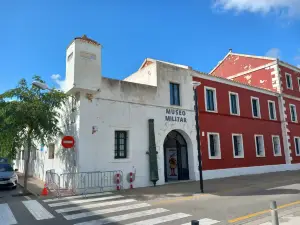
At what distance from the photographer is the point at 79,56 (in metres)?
13.0

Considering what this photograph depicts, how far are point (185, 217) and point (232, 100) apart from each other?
15.1 metres

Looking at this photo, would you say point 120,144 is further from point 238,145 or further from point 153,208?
point 238,145

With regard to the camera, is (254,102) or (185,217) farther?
(254,102)

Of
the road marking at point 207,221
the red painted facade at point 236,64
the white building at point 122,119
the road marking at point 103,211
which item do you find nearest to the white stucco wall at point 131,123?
the white building at point 122,119

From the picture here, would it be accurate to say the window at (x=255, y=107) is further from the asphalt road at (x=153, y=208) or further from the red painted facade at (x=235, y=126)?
the asphalt road at (x=153, y=208)

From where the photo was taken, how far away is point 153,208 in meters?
8.58

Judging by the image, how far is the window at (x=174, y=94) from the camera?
1675 cm

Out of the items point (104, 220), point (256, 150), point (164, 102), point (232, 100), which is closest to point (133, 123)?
point (164, 102)

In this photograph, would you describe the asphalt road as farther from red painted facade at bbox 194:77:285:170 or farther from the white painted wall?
the white painted wall

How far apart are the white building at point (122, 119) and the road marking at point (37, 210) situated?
8.96ft

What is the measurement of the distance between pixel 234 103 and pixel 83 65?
43.2ft

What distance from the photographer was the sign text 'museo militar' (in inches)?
628

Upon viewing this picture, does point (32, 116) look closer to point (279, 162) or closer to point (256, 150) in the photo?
point (256, 150)

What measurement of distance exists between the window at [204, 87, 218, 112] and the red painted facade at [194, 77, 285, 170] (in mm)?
302
